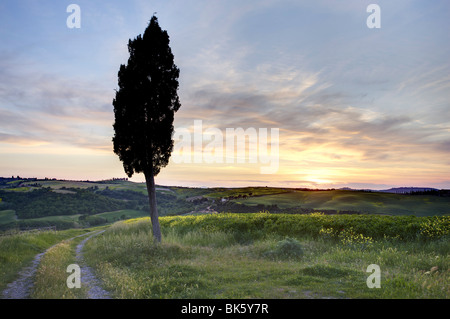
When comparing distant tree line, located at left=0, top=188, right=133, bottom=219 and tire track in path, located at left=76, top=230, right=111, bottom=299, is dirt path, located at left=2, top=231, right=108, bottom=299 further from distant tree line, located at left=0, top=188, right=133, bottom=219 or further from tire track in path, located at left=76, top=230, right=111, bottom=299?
distant tree line, located at left=0, top=188, right=133, bottom=219

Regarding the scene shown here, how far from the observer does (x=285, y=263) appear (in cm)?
1111

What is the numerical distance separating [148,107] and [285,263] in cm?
1344

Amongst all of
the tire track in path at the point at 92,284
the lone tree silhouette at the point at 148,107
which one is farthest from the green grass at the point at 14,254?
the lone tree silhouette at the point at 148,107

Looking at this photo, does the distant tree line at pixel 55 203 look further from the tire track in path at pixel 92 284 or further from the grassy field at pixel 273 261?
the tire track in path at pixel 92 284

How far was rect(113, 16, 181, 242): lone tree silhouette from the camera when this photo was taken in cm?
1809

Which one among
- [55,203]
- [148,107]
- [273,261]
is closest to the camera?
[273,261]

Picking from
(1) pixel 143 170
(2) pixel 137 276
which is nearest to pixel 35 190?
(1) pixel 143 170

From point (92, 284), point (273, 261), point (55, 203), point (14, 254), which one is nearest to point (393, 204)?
point (273, 261)

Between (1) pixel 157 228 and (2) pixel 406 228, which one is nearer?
(2) pixel 406 228

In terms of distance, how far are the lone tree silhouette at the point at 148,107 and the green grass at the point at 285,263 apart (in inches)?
197

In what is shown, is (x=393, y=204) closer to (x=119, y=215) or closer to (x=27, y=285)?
(x=27, y=285)
